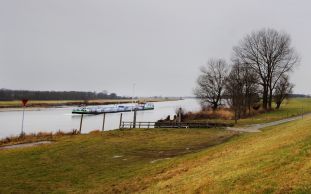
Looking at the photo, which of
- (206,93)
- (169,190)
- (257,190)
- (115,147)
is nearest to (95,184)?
(169,190)

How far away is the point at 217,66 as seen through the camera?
→ 76.1 m

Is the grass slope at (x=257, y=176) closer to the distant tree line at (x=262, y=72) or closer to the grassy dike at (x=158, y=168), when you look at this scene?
the grassy dike at (x=158, y=168)

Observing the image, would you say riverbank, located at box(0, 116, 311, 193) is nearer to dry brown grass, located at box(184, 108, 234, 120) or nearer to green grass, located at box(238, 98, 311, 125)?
green grass, located at box(238, 98, 311, 125)

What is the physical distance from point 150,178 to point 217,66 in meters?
66.3

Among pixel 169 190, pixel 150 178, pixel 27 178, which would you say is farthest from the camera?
pixel 27 178

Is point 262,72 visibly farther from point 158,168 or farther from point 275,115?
point 158,168

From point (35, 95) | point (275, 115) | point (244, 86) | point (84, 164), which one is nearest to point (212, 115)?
point (244, 86)

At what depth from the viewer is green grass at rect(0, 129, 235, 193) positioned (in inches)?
508

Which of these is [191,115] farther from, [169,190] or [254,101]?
[169,190]

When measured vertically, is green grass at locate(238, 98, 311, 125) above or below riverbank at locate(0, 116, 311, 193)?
above

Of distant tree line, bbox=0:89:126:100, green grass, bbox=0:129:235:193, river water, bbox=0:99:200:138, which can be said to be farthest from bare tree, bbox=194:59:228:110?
distant tree line, bbox=0:89:126:100

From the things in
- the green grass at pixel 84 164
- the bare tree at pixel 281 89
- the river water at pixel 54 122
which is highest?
the bare tree at pixel 281 89

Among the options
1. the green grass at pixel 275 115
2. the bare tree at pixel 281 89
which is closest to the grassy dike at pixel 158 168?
the green grass at pixel 275 115

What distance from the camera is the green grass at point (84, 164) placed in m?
12.9
